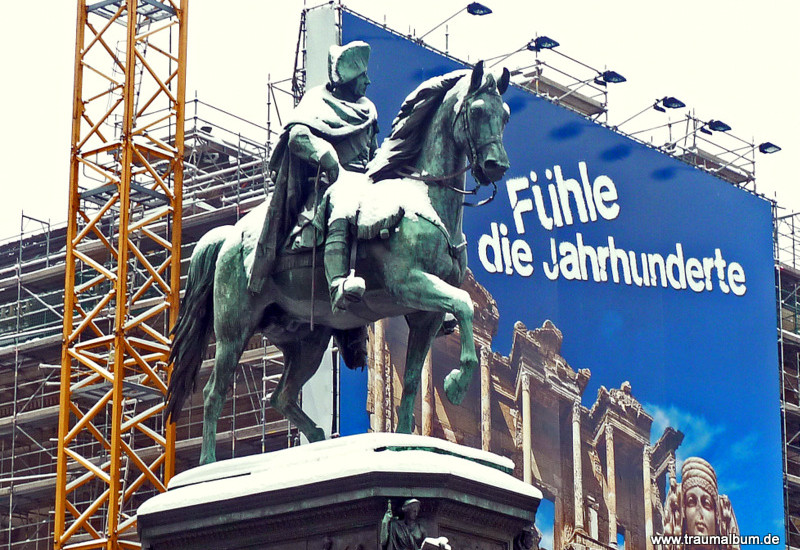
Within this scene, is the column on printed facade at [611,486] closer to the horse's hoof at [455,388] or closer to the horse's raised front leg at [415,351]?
the horse's raised front leg at [415,351]

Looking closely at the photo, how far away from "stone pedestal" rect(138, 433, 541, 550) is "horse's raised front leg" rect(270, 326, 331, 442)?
0.77m

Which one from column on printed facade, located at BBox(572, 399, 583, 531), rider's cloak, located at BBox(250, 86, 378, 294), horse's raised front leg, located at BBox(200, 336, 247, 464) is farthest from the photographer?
column on printed facade, located at BBox(572, 399, 583, 531)

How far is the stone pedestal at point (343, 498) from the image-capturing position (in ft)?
41.5

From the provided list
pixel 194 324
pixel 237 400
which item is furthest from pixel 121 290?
pixel 194 324

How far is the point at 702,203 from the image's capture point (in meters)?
42.7

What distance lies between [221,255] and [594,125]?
88.3ft

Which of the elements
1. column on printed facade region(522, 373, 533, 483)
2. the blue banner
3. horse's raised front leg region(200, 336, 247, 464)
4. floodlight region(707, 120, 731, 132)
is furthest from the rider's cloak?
floodlight region(707, 120, 731, 132)

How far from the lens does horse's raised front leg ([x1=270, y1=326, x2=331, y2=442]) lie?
47.2 ft

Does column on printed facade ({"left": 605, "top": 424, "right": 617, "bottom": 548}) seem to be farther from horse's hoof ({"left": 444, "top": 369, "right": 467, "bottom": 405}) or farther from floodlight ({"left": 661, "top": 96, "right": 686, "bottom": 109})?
horse's hoof ({"left": 444, "top": 369, "right": 467, "bottom": 405})

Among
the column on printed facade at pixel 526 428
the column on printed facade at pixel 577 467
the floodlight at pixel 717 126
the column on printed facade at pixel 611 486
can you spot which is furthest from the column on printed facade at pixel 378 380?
the floodlight at pixel 717 126

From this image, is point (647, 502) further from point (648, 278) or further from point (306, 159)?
point (306, 159)

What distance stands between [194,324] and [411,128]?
239 centimetres

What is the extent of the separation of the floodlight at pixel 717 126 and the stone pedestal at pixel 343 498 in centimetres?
3243

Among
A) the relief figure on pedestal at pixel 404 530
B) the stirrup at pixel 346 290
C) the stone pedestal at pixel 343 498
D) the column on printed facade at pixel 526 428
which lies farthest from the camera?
the column on printed facade at pixel 526 428
